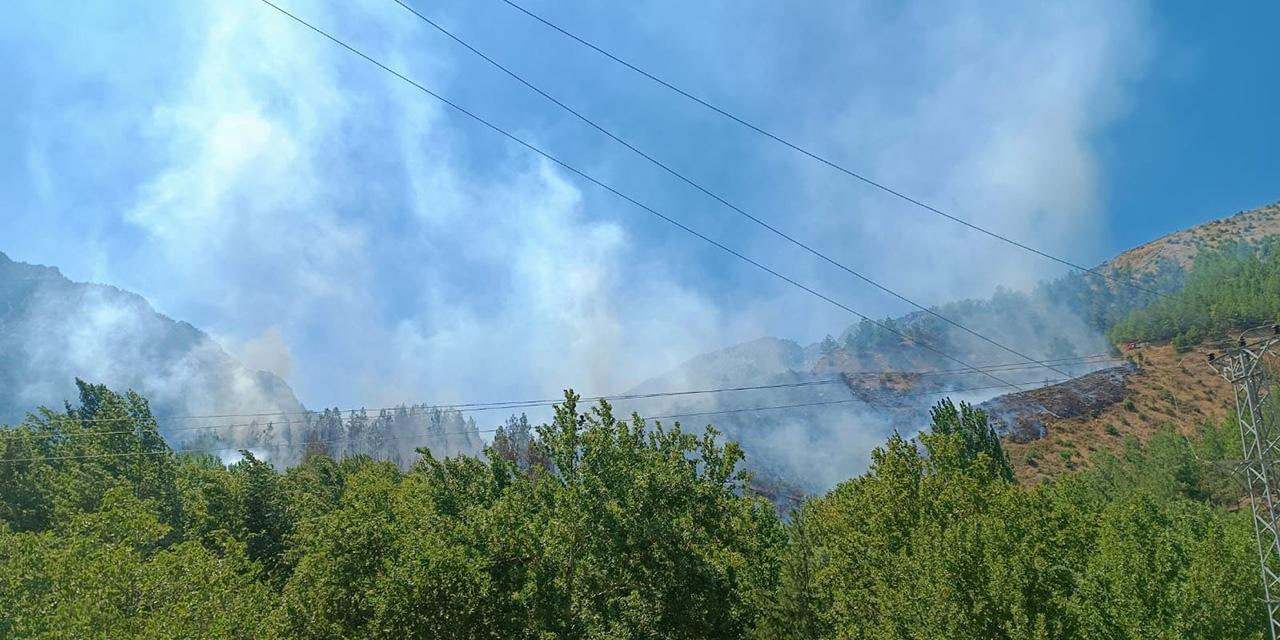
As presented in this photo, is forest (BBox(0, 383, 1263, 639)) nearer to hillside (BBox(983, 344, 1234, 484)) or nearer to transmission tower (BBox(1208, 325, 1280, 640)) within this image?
transmission tower (BBox(1208, 325, 1280, 640))

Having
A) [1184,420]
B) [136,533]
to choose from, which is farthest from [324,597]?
[1184,420]

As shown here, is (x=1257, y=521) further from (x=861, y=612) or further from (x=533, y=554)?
(x=533, y=554)

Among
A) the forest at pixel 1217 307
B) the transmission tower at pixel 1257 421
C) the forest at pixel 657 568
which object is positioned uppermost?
the forest at pixel 1217 307

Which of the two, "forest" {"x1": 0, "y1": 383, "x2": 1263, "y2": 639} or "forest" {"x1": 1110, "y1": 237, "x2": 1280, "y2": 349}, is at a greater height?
"forest" {"x1": 1110, "y1": 237, "x2": 1280, "y2": 349}

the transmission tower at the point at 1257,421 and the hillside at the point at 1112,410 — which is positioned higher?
the hillside at the point at 1112,410

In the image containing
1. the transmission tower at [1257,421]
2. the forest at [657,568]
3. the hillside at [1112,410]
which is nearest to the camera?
the transmission tower at [1257,421]

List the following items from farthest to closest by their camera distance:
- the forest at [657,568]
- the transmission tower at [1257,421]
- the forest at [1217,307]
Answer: the forest at [1217,307], the forest at [657,568], the transmission tower at [1257,421]

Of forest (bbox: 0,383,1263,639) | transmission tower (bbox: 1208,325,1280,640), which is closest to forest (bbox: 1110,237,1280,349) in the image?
forest (bbox: 0,383,1263,639)

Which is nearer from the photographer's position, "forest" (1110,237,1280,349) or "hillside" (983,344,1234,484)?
"hillside" (983,344,1234,484)

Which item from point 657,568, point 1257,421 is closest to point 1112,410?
point 1257,421

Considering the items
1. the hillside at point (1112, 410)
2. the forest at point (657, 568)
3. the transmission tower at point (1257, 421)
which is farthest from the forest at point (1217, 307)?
the transmission tower at point (1257, 421)

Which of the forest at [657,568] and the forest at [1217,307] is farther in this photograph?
the forest at [1217,307]

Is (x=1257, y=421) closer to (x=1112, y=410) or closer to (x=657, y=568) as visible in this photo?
(x=657, y=568)

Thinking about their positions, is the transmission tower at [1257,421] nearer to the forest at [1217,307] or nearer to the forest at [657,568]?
the forest at [657,568]
